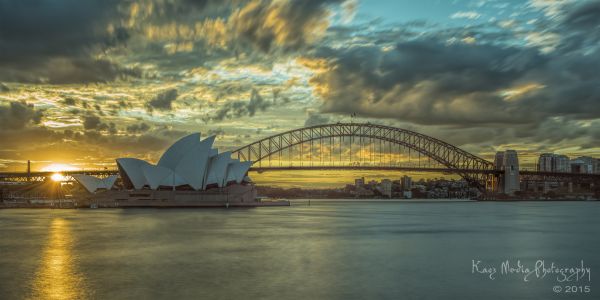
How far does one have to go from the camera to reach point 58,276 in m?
16.2

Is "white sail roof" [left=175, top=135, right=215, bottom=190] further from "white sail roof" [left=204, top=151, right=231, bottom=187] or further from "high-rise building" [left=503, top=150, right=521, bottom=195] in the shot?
"high-rise building" [left=503, top=150, right=521, bottom=195]

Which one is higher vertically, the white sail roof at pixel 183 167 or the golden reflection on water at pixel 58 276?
the white sail roof at pixel 183 167

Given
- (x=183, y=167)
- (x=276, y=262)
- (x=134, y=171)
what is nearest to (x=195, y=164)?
(x=183, y=167)

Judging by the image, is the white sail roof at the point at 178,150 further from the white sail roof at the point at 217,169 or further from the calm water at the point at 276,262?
the calm water at the point at 276,262

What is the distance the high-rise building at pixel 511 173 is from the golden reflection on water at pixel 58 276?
88.6m

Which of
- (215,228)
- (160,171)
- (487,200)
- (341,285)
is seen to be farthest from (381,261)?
(487,200)

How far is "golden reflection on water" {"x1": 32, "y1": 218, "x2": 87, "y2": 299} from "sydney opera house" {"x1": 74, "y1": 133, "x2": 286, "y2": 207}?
39190mm

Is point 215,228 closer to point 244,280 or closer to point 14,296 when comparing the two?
point 244,280

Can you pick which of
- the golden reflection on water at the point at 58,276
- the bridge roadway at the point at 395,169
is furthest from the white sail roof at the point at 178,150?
the golden reflection on water at the point at 58,276

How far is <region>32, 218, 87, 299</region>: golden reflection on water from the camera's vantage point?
13.7 metres

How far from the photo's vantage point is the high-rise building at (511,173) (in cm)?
9981

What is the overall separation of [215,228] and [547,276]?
20.8 meters

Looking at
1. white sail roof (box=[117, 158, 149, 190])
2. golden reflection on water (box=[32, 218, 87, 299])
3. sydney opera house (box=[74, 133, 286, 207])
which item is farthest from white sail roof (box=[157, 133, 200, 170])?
golden reflection on water (box=[32, 218, 87, 299])

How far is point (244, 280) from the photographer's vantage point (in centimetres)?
1568
